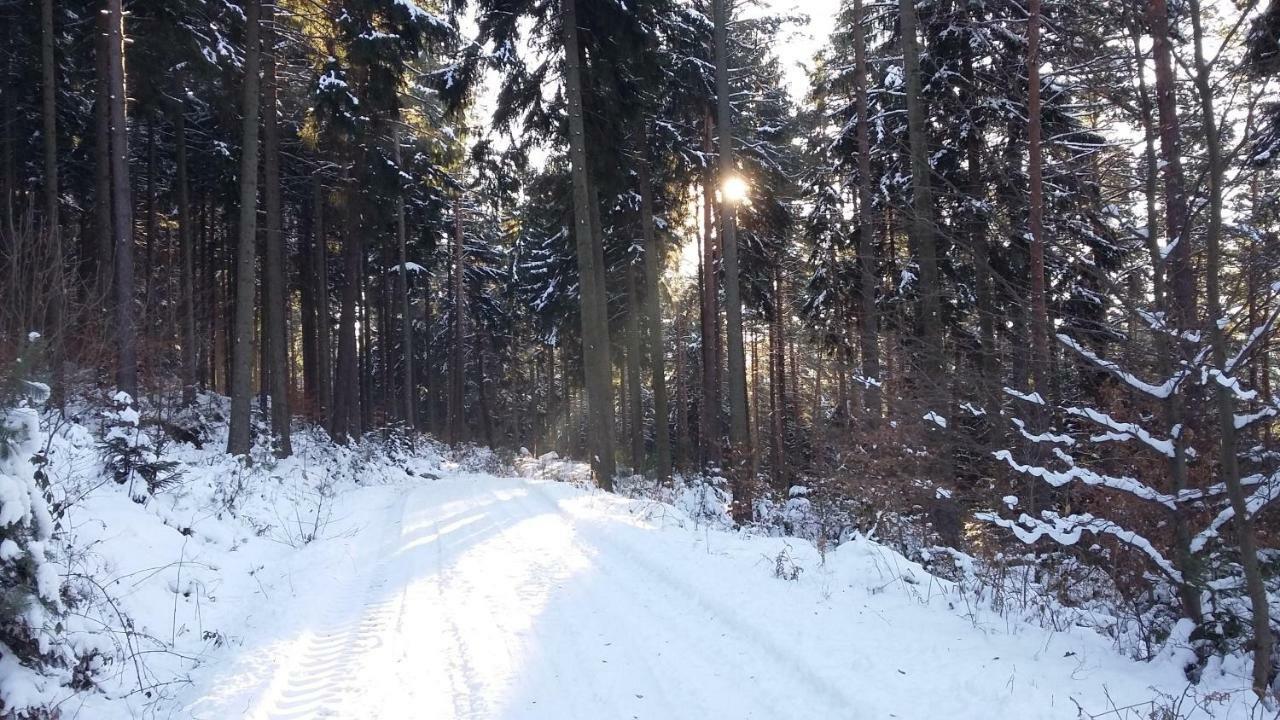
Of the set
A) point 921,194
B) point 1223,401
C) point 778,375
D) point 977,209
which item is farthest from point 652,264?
point 1223,401

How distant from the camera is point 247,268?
39.7ft

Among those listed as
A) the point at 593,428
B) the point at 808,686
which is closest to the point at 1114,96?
the point at 808,686

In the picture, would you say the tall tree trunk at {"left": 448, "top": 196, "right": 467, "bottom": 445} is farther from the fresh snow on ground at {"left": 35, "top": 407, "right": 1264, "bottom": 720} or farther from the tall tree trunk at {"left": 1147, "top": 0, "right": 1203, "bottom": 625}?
the tall tree trunk at {"left": 1147, "top": 0, "right": 1203, "bottom": 625}

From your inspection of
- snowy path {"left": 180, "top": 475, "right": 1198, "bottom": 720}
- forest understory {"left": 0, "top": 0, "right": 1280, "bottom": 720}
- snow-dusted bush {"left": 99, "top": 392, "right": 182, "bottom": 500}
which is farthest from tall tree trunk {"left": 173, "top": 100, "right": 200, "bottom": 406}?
snowy path {"left": 180, "top": 475, "right": 1198, "bottom": 720}

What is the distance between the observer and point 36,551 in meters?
3.29

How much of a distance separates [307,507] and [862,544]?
8359mm

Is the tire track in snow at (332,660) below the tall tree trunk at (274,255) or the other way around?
below

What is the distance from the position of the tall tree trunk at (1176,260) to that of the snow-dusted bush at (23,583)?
622 cm

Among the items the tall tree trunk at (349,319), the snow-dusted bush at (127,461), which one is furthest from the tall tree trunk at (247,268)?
the snow-dusted bush at (127,461)

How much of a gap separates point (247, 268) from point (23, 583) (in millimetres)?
10117

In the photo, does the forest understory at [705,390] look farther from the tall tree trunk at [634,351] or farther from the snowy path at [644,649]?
the tall tree trunk at [634,351]

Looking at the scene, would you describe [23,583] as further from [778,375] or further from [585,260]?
[778,375]

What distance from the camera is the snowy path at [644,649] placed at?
3.72 m

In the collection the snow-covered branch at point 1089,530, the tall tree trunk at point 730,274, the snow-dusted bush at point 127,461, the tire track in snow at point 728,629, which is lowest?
the tire track in snow at point 728,629
